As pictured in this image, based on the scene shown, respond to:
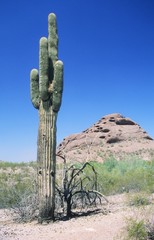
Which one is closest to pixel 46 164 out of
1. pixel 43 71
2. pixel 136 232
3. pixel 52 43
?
pixel 43 71

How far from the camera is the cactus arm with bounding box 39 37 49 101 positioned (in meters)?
13.1

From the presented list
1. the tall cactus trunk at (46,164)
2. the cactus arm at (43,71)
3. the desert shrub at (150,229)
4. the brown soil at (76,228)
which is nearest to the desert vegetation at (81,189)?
the brown soil at (76,228)

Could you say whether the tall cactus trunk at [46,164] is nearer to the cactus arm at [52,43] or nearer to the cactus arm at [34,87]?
the cactus arm at [34,87]

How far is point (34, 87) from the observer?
1366cm

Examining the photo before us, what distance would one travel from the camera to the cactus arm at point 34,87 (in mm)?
13391

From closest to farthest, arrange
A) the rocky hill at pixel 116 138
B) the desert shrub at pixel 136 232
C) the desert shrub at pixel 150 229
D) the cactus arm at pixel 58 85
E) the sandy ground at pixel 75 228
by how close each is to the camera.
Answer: the desert shrub at pixel 136 232 < the desert shrub at pixel 150 229 < the sandy ground at pixel 75 228 < the cactus arm at pixel 58 85 < the rocky hill at pixel 116 138

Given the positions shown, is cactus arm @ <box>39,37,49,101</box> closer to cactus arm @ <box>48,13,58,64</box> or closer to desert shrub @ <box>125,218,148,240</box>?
cactus arm @ <box>48,13,58,64</box>

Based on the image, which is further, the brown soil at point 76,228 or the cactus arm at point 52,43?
the cactus arm at point 52,43

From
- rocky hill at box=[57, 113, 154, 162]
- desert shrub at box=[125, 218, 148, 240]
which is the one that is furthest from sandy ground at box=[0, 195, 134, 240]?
rocky hill at box=[57, 113, 154, 162]

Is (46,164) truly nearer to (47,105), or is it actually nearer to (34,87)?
(47,105)

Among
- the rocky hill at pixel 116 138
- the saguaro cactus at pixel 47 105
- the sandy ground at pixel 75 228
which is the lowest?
the sandy ground at pixel 75 228

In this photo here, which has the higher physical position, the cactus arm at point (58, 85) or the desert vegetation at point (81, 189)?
the cactus arm at point (58, 85)

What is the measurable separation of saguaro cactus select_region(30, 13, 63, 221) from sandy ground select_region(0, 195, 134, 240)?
81cm

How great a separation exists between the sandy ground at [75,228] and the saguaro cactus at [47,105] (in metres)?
0.81
